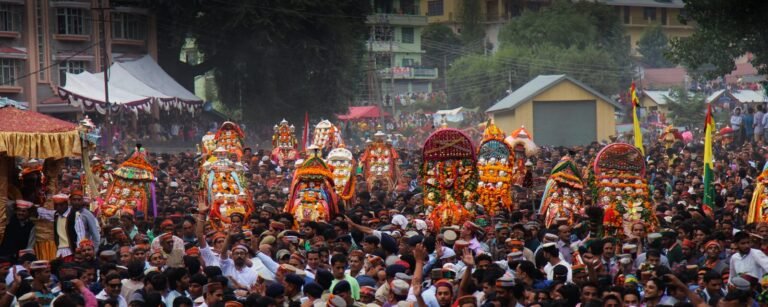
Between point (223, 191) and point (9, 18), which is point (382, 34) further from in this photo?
point (223, 191)

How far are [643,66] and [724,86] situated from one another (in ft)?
44.4

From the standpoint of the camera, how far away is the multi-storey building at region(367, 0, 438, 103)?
70.7 metres

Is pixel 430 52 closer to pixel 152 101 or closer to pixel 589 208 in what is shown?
pixel 152 101

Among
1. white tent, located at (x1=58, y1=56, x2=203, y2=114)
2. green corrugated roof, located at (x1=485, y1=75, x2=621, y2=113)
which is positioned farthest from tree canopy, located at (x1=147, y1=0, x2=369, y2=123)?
green corrugated roof, located at (x1=485, y1=75, x2=621, y2=113)

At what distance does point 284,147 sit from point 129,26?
750 inches

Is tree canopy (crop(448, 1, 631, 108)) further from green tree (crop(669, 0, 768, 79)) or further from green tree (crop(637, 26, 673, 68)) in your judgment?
green tree (crop(669, 0, 768, 79))

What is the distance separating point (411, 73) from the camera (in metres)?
70.7

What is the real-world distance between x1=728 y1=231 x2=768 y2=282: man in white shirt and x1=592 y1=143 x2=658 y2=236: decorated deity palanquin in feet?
12.4

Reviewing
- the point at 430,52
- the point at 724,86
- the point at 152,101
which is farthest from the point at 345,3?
the point at 430,52

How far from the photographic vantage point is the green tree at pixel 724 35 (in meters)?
28.8

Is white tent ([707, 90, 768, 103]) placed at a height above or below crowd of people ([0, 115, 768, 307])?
above

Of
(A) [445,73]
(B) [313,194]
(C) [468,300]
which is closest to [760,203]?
(B) [313,194]

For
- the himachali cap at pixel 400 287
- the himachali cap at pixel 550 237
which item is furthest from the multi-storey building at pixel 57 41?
the himachali cap at pixel 400 287

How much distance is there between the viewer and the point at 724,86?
60.9 m
